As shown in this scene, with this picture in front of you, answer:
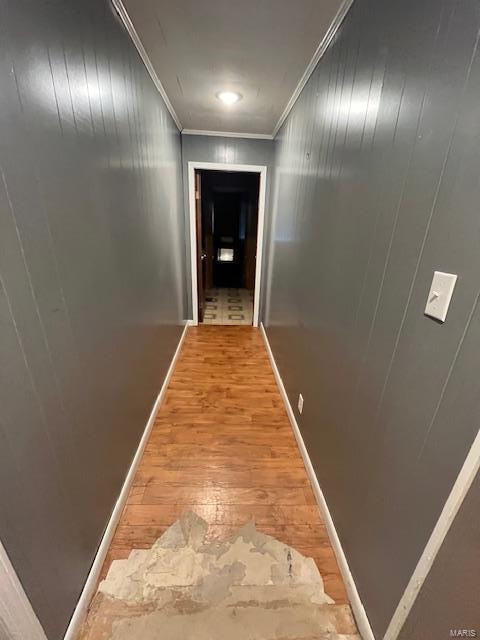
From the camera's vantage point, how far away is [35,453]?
746 mm

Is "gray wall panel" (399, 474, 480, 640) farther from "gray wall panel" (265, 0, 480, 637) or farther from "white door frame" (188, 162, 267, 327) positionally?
"white door frame" (188, 162, 267, 327)

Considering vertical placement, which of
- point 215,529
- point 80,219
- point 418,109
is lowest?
point 215,529

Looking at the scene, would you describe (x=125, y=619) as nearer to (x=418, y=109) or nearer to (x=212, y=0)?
(x=418, y=109)

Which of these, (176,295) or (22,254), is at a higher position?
(22,254)

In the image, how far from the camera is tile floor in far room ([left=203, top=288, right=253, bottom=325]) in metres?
4.21

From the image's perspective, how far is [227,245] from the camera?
690 centimetres

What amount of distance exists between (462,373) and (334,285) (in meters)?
0.77


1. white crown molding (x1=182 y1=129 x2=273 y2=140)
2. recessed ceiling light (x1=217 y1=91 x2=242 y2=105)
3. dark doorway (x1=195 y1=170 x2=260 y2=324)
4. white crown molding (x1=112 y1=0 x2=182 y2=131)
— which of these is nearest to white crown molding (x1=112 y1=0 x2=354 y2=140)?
white crown molding (x1=112 y1=0 x2=182 y2=131)

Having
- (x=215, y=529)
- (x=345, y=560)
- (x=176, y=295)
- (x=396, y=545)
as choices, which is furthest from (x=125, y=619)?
(x=176, y=295)

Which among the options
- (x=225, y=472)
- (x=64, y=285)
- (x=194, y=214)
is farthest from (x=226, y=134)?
(x=225, y=472)

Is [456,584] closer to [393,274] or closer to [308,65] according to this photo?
[393,274]

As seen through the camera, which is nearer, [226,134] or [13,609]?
[13,609]

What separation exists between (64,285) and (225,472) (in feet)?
4.53

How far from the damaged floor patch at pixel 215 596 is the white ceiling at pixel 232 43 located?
99.6 inches
